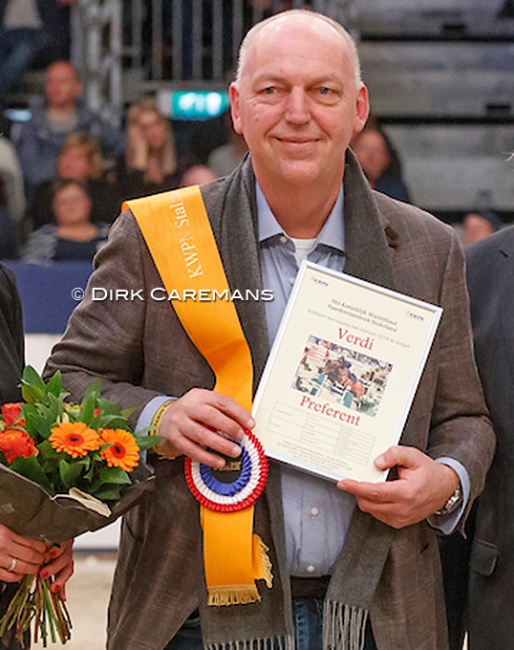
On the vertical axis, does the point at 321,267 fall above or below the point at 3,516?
above

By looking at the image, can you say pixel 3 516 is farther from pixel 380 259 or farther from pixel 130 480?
pixel 380 259

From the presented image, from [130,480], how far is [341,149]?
0.66 metres

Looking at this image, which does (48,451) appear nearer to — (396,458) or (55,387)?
(55,387)

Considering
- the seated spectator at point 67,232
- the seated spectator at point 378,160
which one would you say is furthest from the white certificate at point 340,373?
the seated spectator at point 378,160

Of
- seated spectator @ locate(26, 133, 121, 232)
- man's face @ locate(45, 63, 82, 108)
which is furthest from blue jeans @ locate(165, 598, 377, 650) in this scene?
man's face @ locate(45, 63, 82, 108)

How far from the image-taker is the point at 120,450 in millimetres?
1933

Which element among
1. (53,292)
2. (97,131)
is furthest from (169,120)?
(53,292)

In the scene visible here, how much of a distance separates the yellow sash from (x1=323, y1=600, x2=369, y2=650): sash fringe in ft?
0.39

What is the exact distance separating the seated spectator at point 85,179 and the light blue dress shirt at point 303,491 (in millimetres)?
4320

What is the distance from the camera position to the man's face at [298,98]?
2.05 meters

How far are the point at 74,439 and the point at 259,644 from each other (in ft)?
1.60

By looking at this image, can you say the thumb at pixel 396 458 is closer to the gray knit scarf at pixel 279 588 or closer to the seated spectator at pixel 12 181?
the gray knit scarf at pixel 279 588

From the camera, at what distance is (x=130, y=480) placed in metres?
1.95

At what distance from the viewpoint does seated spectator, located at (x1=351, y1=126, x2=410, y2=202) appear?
21.7 ft
